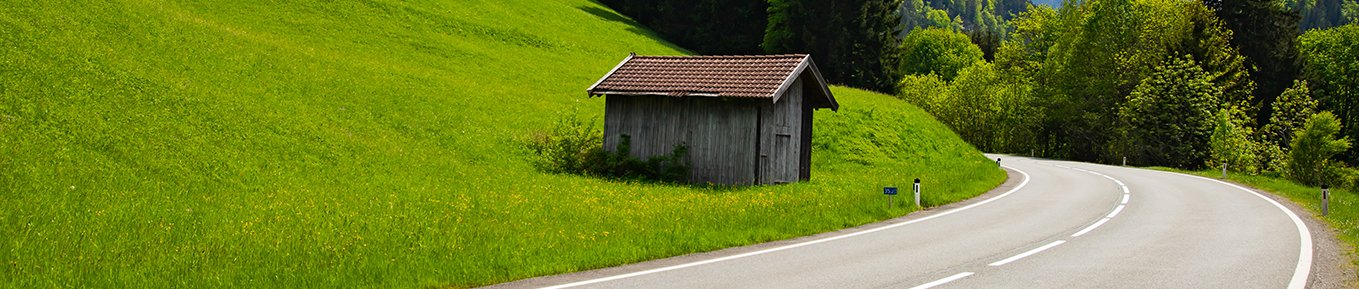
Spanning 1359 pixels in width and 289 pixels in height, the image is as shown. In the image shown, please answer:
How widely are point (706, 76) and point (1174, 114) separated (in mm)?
35111

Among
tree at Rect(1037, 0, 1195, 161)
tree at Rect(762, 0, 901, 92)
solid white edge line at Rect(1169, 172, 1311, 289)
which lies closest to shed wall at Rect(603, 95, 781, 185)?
solid white edge line at Rect(1169, 172, 1311, 289)

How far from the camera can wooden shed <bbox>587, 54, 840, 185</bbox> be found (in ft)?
89.7

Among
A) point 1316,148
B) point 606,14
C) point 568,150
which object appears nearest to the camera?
point 568,150

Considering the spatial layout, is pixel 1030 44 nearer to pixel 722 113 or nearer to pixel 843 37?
pixel 843 37

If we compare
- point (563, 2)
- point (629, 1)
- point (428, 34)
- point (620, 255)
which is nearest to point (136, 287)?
point (620, 255)

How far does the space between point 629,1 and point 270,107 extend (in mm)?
59029

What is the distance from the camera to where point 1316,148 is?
35.9 m

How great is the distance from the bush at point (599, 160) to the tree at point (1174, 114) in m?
35.5

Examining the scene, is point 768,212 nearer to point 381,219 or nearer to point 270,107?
point 381,219

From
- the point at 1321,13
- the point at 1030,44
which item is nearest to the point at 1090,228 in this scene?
the point at 1030,44

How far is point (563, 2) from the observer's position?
7606 cm

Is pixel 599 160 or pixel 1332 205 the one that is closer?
pixel 1332 205

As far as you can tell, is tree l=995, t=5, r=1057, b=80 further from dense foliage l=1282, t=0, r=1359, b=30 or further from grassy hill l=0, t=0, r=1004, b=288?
dense foliage l=1282, t=0, r=1359, b=30

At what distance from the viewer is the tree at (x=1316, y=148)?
1385 inches
